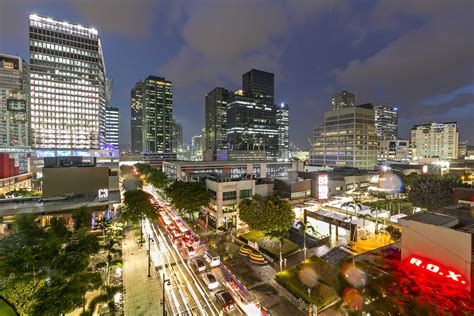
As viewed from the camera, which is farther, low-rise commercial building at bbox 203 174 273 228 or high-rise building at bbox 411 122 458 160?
high-rise building at bbox 411 122 458 160

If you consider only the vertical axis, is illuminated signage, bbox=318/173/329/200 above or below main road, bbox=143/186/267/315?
above

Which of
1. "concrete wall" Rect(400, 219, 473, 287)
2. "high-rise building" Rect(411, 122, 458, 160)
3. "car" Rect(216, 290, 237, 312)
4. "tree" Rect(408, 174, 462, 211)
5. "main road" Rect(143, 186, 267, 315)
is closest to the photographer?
"concrete wall" Rect(400, 219, 473, 287)

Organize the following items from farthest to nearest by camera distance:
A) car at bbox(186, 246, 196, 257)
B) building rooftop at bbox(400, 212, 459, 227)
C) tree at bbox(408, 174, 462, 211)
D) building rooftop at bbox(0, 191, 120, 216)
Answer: tree at bbox(408, 174, 462, 211) < building rooftop at bbox(0, 191, 120, 216) < car at bbox(186, 246, 196, 257) < building rooftop at bbox(400, 212, 459, 227)

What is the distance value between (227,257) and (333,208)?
1002 inches

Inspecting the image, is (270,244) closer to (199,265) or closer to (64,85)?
(199,265)

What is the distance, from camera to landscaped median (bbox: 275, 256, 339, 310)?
2292cm

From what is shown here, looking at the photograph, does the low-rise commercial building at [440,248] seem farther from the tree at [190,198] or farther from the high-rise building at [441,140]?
the high-rise building at [441,140]

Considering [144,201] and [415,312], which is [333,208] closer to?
[415,312]

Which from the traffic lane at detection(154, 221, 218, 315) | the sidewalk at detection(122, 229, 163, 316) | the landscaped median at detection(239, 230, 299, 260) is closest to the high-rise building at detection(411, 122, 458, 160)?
the landscaped median at detection(239, 230, 299, 260)

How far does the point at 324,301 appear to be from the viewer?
74.1 feet

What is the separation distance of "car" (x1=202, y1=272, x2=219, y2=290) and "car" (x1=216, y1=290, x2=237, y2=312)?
74.1 inches

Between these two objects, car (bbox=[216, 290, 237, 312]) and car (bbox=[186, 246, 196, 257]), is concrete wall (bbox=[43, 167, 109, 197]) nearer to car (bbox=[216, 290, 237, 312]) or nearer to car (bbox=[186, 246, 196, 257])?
car (bbox=[186, 246, 196, 257])

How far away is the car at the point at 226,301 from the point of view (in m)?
22.2

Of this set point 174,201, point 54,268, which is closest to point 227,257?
point 174,201
